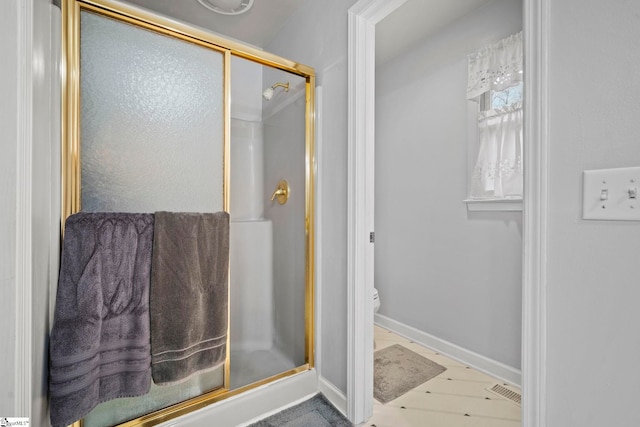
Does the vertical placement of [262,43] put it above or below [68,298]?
above

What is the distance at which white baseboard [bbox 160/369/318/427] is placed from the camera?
4.34ft

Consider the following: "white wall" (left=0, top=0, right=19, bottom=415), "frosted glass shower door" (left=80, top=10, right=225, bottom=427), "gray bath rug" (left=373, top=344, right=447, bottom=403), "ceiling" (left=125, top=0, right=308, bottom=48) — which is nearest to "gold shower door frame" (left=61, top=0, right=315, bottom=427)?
"frosted glass shower door" (left=80, top=10, right=225, bottom=427)

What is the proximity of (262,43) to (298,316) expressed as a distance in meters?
2.13

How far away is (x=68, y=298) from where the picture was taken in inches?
39.5

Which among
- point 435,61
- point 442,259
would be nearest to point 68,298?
point 442,259

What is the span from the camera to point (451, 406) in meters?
1.58

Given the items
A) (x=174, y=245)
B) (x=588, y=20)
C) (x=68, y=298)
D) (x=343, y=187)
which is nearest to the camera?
(x=588, y=20)

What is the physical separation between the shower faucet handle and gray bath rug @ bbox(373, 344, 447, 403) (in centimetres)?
127

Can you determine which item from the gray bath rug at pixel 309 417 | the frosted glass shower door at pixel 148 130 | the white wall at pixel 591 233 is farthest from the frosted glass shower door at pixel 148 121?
the white wall at pixel 591 233

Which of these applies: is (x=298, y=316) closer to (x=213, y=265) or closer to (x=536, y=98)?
(x=213, y=265)

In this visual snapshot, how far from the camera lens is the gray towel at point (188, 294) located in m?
1.17

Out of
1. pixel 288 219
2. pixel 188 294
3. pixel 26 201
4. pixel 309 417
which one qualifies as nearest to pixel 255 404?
pixel 309 417

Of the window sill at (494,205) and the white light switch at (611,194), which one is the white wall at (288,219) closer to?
the window sill at (494,205)

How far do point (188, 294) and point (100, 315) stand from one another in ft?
0.97
